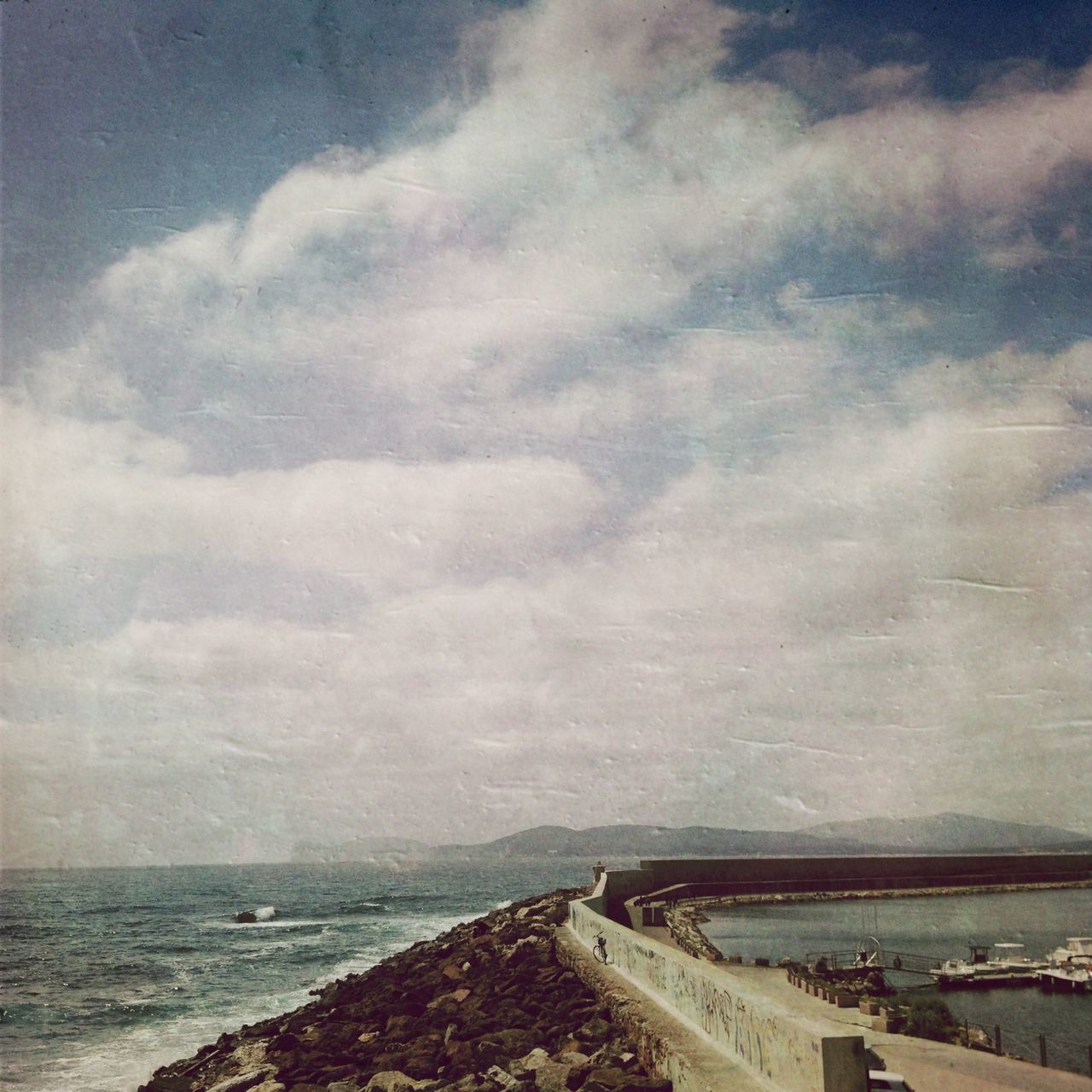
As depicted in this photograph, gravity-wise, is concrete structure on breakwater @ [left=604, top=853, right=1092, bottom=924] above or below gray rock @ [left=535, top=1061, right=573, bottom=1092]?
below

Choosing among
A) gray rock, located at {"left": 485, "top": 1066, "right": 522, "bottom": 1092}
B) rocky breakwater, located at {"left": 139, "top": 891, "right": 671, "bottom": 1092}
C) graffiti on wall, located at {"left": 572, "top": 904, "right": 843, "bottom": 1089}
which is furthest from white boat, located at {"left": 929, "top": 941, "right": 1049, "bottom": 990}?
gray rock, located at {"left": 485, "top": 1066, "right": 522, "bottom": 1092}

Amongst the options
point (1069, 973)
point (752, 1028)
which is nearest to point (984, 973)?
point (1069, 973)

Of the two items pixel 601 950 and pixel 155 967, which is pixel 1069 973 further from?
pixel 155 967

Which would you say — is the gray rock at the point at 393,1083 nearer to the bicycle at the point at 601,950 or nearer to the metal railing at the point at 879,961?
the bicycle at the point at 601,950

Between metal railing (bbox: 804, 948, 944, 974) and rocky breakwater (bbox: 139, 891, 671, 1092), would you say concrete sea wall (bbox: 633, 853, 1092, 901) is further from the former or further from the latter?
rocky breakwater (bbox: 139, 891, 671, 1092)

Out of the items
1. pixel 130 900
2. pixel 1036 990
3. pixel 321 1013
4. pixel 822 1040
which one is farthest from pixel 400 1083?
pixel 130 900

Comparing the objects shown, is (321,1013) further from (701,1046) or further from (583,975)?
(701,1046)

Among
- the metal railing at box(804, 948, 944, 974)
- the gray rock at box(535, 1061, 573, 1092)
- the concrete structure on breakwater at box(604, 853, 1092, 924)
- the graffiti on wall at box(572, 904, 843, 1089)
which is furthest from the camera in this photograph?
the concrete structure on breakwater at box(604, 853, 1092, 924)
